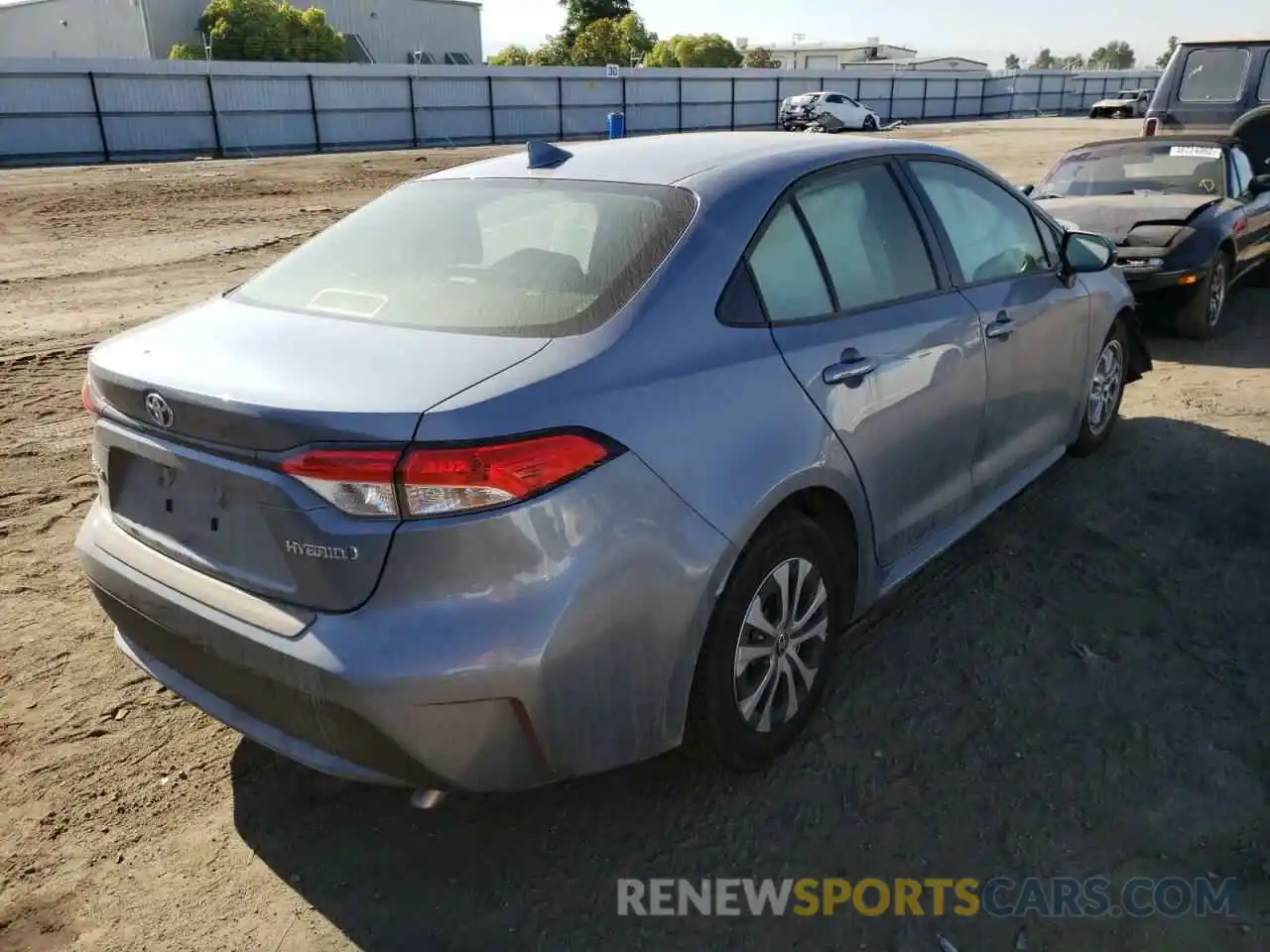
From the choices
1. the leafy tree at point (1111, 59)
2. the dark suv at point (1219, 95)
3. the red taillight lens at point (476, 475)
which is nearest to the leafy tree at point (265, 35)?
the dark suv at point (1219, 95)

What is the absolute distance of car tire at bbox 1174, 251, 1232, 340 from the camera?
738 centimetres

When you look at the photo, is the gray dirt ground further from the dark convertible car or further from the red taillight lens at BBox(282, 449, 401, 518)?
the dark convertible car

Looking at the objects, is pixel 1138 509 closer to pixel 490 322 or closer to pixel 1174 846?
pixel 1174 846

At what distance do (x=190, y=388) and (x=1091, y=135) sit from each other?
38.8 m

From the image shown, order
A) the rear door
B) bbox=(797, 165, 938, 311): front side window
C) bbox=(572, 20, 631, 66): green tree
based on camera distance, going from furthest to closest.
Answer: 1. bbox=(572, 20, 631, 66): green tree
2. the rear door
3. bbox=(797, 165, 938, 311): front side window

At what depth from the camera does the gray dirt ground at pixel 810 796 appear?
7.89ft

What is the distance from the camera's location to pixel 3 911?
244 cm

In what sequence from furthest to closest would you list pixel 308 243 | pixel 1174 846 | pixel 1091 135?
1. pixel 1091 135
2. pixel 308 243
3. pixel 1174 846

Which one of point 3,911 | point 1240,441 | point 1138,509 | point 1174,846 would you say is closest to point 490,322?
point 3,911

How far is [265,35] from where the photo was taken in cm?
5434

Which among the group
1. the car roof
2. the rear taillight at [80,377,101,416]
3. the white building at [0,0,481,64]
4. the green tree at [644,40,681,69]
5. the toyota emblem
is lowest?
the rear taillight at [80,377,101,416]

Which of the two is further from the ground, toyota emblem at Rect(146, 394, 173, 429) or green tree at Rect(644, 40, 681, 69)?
green tree at Rect(644, 40, 681, 69)

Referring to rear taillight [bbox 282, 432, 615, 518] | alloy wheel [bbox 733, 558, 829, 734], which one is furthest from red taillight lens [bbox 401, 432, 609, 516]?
alloy wheel [bbox 733, 558, 829, 734]

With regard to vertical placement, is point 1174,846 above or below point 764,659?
below
